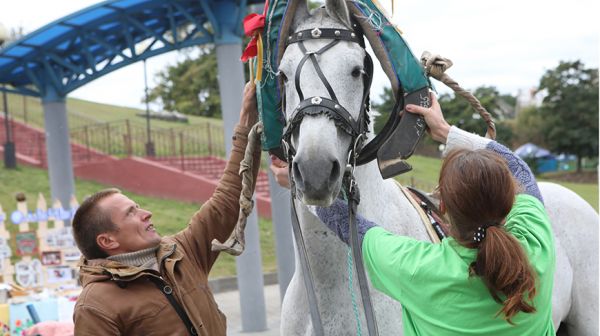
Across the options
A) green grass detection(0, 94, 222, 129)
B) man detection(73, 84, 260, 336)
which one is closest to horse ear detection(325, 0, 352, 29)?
man detection(73, 84, 260, 336)

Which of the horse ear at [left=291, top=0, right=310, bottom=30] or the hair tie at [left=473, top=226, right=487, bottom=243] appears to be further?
the horse ear at [left=291, top=0, right=310, bottom=30]

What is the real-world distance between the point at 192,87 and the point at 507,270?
115ft

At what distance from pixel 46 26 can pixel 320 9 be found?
7720 millimetres

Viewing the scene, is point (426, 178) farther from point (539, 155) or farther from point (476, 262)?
point (476, 262)

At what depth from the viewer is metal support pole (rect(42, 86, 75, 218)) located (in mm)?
11023

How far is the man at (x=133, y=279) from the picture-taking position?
2.25 m

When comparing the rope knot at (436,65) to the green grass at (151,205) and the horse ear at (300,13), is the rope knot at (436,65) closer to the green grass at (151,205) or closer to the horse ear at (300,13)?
the horse ear at (300,13)

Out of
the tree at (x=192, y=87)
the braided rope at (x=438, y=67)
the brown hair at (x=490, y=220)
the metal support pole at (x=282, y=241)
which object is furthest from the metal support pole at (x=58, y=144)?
the tree at (x=192, y=87)

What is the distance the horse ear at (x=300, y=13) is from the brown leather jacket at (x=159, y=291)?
21.5 inches

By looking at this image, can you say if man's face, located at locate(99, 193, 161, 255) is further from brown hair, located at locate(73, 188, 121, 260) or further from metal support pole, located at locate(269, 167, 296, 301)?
metal support pole, located at locate(269, 167, 296, 301)

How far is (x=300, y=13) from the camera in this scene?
2.52 meters

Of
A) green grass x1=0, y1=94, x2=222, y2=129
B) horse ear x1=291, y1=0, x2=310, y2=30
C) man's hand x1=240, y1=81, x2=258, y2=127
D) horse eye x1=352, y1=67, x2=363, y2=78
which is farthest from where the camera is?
green grass x1=0, y1=94, x2=222, y2=129

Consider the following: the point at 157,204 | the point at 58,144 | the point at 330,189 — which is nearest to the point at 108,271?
the point at 330,189

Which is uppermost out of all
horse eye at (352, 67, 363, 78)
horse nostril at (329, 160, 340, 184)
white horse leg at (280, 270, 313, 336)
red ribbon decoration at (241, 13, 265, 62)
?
red ribbon decoration at (241, 13, 265, 62)
